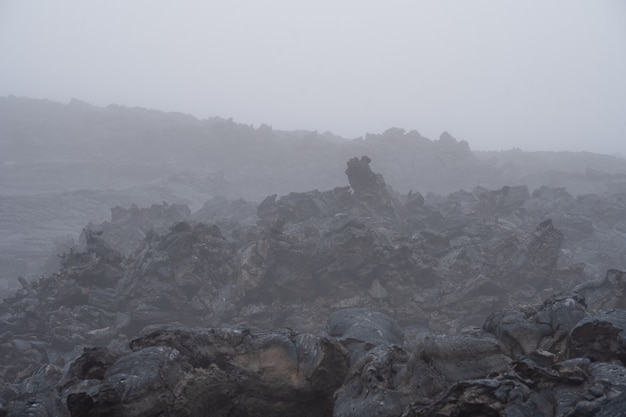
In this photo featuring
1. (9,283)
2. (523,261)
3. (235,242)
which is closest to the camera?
(523,261)

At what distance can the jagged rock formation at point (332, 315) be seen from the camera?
327 inches

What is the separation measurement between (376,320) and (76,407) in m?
10.7

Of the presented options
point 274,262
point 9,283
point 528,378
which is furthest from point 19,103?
point 528,378

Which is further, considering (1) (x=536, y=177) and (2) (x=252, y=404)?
(1) (x=536, y=177)

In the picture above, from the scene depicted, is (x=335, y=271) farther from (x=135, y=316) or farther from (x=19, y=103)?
(x=19, y=103)

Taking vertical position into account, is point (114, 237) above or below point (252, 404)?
below

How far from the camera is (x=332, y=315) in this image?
643 inches

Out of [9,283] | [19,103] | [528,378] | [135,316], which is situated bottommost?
[9,283]

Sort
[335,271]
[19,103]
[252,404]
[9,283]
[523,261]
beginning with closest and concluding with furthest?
[252,404] < [335,271] < [523,261] < [9,283] < [19,103]

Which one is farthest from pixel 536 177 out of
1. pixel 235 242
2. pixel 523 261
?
pixel 235 242

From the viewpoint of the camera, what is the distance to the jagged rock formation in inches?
327

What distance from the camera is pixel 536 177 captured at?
249 feet

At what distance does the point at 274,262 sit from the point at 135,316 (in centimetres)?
833

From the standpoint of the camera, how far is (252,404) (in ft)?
31.6
